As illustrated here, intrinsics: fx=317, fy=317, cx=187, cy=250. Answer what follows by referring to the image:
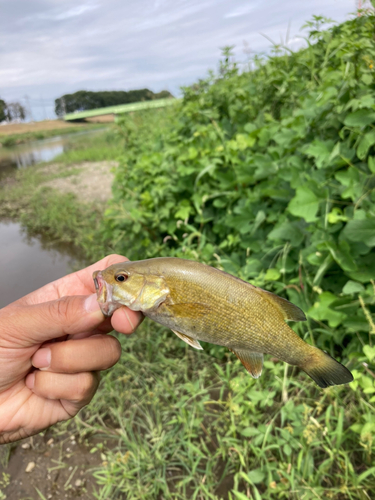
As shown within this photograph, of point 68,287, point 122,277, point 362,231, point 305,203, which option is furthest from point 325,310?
point 68,287

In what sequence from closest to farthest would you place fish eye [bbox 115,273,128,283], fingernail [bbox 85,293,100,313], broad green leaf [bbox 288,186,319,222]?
fish eye [bbox 115,273,128,283] → fingernail [bbox 85,293,100,313] → broad green leaf [bbox 288,186,319,222]

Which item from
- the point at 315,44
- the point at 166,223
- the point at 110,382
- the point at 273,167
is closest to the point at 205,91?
the point at 315,44

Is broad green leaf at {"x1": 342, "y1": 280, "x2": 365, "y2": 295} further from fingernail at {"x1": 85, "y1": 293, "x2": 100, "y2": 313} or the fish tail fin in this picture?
fingernail at {"x1": 85, "y1": 293, "x2": 100, "y2": 313}

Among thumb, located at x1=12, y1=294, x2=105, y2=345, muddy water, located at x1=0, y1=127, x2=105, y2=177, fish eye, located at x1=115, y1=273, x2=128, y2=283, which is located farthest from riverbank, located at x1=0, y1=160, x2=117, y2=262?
fish eye, located at x1=115, y1=273, x2=128, y2=283

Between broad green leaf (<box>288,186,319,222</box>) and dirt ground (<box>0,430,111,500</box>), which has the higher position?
broad green leaf (<box>288,186,319,222</box>)

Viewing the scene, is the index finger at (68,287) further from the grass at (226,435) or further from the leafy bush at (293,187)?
the grass at (226,435)

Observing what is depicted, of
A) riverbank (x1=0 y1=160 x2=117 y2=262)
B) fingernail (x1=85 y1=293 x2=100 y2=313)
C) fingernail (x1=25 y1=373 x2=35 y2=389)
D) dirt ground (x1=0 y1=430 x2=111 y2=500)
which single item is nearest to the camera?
fingernail (x1=85 y1=293 x2=100 y2=313)

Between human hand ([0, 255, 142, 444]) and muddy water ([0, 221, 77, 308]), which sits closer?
human hand ([0, 255, 142, 444])
